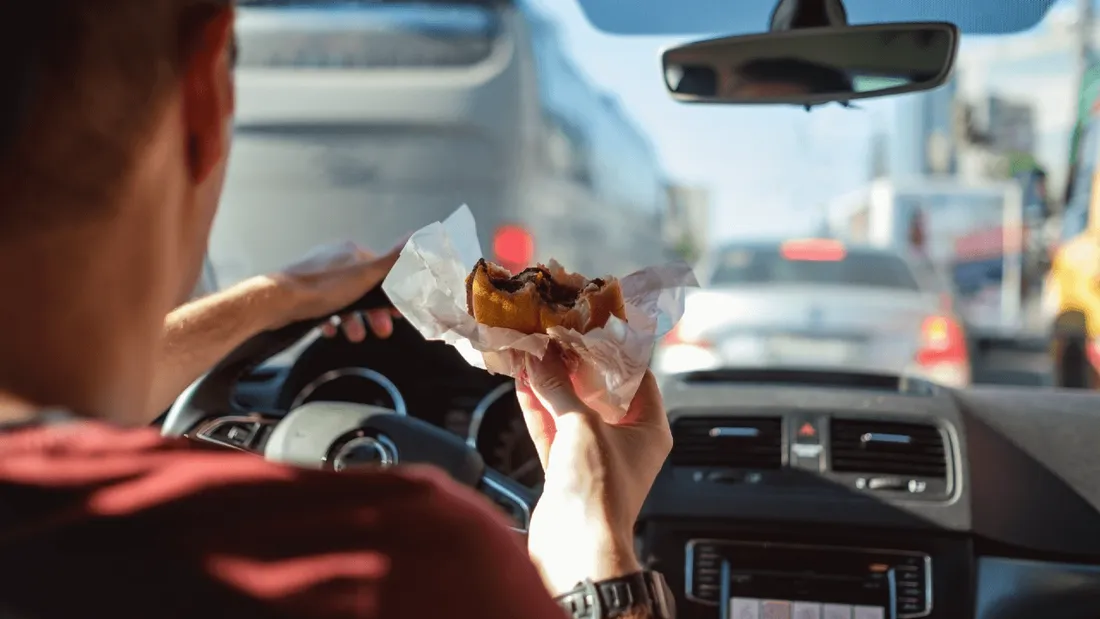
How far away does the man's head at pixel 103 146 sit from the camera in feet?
2.89

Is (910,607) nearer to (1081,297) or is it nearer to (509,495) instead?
(509,495)

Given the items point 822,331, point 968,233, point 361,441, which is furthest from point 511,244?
point 968,233

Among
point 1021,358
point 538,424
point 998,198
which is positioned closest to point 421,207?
point 1021,358

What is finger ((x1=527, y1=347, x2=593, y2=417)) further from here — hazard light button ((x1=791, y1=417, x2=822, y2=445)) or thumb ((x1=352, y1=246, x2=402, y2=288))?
hazard light button ((x1=791, y1=417, x2=822, y2=445))

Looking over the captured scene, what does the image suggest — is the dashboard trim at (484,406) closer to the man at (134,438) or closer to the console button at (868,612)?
the console button at (868,612)

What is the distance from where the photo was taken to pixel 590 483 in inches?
55.6

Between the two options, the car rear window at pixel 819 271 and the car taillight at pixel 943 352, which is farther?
the car rear window at pixel 819 271

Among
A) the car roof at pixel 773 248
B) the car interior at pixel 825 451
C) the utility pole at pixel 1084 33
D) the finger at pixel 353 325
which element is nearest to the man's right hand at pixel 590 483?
the car interior at pixel 825 451

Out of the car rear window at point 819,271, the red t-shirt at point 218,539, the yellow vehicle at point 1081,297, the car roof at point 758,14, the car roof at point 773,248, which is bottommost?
the car rear window at point 819,271

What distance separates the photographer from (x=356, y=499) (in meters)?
0.91

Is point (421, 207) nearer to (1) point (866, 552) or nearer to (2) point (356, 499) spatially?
(1) point (866, 552)

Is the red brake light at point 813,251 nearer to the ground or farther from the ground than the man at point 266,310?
nearer to the ground

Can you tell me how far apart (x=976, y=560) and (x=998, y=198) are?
2435 cm

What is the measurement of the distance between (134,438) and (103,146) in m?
0.23
